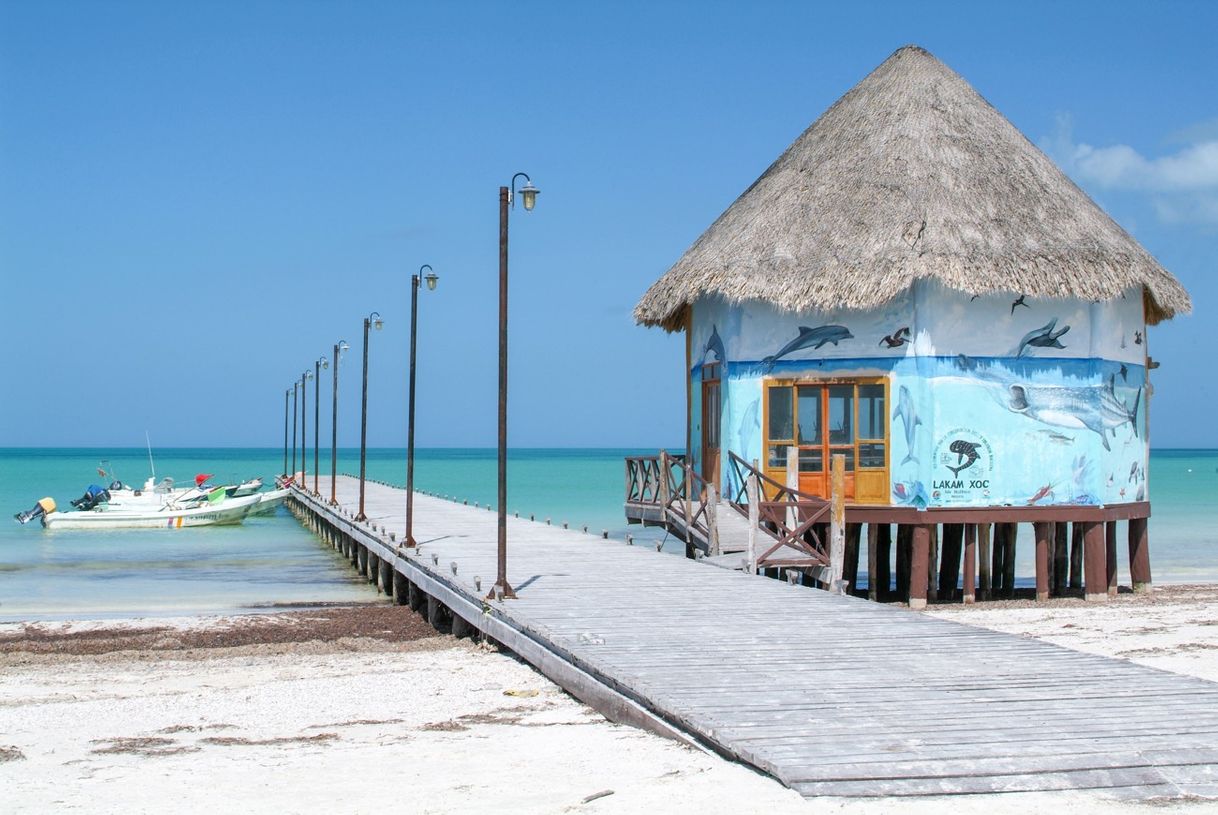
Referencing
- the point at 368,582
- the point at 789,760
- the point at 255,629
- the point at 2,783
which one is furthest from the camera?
the point at 368,582

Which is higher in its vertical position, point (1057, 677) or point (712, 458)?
point (712, 458)

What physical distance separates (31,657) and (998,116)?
50.9 ft

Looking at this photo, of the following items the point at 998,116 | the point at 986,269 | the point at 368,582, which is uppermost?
the point at 998,116

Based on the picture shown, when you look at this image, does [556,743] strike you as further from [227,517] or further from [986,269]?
[227,517]

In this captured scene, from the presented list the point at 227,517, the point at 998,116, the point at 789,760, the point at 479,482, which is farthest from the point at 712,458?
the point at 479,482

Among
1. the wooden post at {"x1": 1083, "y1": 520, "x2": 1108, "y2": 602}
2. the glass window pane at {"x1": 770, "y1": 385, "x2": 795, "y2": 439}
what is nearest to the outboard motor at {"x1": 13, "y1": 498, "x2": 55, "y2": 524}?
the glass window pane at {"x1": 770, "y1": 385, "x2": 795, "y2": 439}

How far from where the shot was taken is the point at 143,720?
1081cm

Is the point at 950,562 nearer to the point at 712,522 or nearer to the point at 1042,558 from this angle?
the point at 1042,558

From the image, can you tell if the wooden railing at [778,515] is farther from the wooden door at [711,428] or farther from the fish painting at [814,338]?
the fish painting at [814,338]

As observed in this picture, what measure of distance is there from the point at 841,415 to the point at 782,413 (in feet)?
2.62

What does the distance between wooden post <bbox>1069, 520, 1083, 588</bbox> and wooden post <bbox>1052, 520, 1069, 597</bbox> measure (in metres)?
0.18

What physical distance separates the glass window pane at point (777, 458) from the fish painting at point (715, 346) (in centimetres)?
147

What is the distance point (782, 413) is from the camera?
19.4 meters

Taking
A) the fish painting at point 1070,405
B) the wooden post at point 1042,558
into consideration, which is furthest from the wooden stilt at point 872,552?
the fish painting at point 1070,405
